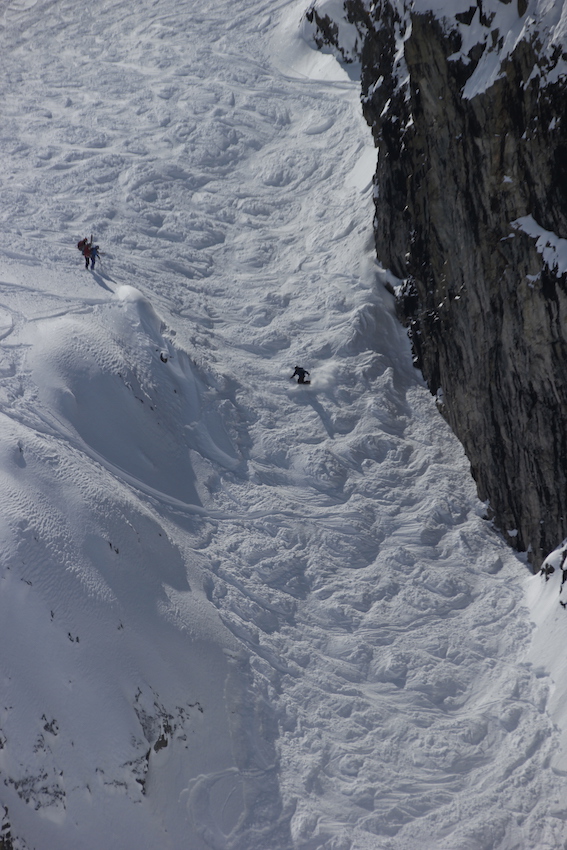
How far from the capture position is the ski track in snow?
11508 mm

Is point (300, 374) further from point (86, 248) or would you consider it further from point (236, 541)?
point (86, 248)

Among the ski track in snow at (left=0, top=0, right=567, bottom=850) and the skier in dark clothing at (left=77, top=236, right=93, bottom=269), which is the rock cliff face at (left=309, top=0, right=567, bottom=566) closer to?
the ski track in snow at (left=0, top=0, right=567, bottom=850)

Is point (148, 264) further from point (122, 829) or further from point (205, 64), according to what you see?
point (122, 829)

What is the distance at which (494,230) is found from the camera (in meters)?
15.2

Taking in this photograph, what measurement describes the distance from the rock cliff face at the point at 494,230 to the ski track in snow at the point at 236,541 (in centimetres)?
132

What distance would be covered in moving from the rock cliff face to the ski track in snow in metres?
1.32

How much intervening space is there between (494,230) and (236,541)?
8405mm

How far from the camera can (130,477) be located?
14977mm

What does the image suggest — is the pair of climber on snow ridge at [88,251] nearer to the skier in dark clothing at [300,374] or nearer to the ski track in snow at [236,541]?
the ski track in snow at [236,541]

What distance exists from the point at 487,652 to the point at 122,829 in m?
7.35

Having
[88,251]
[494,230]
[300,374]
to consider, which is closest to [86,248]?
[88,251]

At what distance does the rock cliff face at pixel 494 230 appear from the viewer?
1383 cm

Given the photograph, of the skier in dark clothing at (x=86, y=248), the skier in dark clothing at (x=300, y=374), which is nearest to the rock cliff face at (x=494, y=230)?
the skier in dark clothing at (x=300, y=374)

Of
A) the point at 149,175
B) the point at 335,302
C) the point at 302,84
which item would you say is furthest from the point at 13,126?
the point at 335,302
